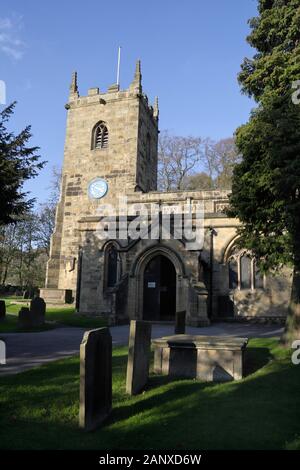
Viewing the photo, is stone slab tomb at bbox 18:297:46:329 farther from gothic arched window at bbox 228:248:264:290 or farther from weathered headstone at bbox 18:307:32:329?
gothic arched window at bbox 228:248:264:290

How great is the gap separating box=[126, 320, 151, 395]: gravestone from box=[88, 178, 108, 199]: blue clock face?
2239cm

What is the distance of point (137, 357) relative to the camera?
6727 millimetres

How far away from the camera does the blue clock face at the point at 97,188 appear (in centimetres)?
2905

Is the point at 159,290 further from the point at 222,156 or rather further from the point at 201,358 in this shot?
the point at 222,156

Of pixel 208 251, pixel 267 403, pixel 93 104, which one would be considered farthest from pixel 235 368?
pixel 93 104

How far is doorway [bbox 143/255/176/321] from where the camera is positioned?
18859mm

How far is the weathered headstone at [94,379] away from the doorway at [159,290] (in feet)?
43.3

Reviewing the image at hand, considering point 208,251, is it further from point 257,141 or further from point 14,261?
point 14,261

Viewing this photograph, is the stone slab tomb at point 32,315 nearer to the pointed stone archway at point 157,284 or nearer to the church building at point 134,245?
the church building at point 134,245

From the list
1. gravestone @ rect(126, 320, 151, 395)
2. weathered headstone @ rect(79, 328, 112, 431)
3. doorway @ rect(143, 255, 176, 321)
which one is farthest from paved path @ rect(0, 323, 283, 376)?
doorway @ rect(143, 255, 176, 321)

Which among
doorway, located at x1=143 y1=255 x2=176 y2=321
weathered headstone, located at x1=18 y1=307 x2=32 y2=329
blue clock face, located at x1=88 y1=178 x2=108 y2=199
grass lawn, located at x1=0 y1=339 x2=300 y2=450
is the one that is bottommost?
grass lawn, located at x1=0 y1=339 x2=300 y2=450

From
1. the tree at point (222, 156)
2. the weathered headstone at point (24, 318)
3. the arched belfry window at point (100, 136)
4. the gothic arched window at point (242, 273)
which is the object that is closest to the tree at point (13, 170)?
the weathered headstone at point (24, 318)

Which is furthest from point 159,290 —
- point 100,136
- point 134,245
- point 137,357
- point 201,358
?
point 100,136

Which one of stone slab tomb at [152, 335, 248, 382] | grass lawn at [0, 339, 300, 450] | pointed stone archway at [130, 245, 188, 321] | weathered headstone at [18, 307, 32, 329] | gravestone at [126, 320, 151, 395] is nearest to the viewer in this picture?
grass lawn at [0, 339, 300, 450]
